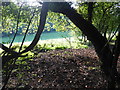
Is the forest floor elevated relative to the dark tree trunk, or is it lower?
lower

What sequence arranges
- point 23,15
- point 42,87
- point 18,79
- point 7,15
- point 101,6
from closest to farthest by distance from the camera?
point 23,15
point 7,15
point 42,87
point 18,79
point 101,6

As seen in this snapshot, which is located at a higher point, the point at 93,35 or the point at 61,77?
the point at 93,35

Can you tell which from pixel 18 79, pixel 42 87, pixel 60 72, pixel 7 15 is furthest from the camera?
pixel 60 72

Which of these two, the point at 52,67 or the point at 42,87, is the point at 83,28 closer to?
the point at 42,87

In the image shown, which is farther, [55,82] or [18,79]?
[18,79]

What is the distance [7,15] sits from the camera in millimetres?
2270

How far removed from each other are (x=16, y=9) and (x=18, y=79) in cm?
242

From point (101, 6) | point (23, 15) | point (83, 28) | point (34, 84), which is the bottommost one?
point (34, 84)

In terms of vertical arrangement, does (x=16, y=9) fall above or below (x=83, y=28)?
above

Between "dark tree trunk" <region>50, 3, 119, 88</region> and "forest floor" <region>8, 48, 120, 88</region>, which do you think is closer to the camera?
A: "dark tree trunk" <region>50, 3, 119, 88</region>

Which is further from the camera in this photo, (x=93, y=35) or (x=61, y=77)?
(x=61, y=77)

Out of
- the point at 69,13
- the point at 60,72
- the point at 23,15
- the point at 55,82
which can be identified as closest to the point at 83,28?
the point at 69,13

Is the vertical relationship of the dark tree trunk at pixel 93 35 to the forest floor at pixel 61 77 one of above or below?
above

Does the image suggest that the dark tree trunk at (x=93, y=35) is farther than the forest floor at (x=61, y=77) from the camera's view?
No
